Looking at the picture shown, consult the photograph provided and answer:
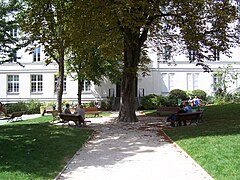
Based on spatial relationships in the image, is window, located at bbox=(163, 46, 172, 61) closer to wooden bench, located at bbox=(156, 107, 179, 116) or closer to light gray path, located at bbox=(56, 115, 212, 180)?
wooden bench, located at bbox=(156, 107, 179, 116)

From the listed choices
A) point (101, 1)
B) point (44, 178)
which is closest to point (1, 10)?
point (101, 1)

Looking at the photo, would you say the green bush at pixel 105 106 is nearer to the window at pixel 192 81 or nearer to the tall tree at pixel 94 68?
the tall tree at pixel 94 68

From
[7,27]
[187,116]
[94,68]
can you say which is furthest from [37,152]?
[94,68]

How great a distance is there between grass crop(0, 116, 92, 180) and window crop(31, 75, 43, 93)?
28.4m

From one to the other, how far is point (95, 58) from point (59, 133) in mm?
18860

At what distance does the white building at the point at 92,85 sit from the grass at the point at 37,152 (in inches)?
1048

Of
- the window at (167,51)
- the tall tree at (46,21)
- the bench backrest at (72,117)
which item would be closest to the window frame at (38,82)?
the window at (167,51)

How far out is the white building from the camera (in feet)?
137

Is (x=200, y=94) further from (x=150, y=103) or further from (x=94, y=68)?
(x=94, y=68)

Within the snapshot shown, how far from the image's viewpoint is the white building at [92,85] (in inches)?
1647

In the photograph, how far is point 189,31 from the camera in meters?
18.4

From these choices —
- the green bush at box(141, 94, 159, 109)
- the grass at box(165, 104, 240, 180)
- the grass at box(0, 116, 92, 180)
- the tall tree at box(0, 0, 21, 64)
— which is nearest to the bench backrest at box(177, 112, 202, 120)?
the grass at box(165, 104, 240, 180)

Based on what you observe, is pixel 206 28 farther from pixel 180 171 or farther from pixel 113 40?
pixel 180 171

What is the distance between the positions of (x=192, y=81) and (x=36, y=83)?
19.8 meters
